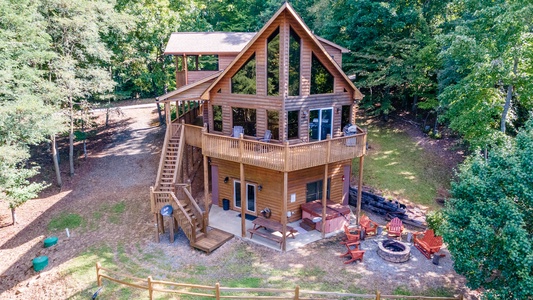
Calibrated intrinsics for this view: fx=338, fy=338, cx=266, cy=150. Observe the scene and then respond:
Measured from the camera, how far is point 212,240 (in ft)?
48.6

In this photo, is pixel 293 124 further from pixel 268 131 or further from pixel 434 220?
pixel 434 220

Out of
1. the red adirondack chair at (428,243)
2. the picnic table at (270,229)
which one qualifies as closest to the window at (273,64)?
the picnic table at (270,229)

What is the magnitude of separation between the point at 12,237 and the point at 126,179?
657 centimetres

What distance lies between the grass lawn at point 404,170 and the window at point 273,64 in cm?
867

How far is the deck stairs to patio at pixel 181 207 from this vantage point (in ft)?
47.9

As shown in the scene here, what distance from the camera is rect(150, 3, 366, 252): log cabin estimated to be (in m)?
14.5

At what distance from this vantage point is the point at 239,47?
17.9 m

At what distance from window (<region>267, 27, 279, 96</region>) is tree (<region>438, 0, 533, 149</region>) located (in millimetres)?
8332

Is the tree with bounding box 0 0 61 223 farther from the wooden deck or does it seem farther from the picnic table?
the picnic table

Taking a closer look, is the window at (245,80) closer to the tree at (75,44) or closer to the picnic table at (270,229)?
the picnic table at (270,229)

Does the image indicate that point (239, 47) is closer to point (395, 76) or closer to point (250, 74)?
point (250, 74)

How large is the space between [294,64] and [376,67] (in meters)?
11.0

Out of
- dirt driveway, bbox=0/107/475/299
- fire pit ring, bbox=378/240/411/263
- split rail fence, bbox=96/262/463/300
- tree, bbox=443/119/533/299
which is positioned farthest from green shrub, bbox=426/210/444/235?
split rail fence, bbox=96/262/463/300

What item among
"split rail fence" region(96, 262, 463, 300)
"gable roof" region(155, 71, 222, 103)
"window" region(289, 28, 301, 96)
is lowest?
"split rail fence" region(96, 262, 463, 300)
